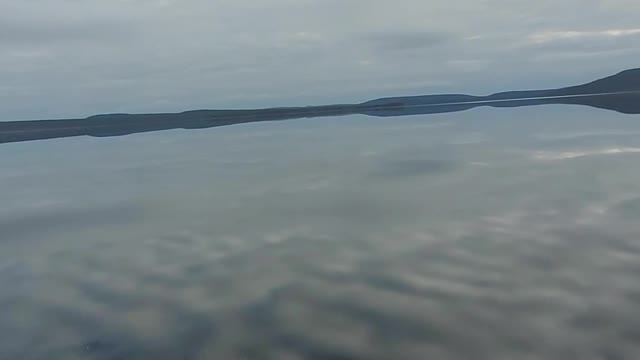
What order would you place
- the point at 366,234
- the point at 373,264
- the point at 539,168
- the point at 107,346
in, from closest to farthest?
the point at 107,346
the point at 373,264
the point at 366,234
the point at 539,168

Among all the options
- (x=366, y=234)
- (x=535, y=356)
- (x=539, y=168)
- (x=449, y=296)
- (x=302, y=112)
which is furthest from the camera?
(x=302, y=112)

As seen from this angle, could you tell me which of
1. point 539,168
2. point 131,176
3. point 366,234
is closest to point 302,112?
point 131,176

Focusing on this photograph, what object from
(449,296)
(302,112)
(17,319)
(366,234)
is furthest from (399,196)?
(302,112)

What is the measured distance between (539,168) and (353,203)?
11799mm

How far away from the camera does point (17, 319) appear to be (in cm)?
1366

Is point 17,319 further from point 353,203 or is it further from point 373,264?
point 353,203

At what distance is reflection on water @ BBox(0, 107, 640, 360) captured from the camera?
1144 cm

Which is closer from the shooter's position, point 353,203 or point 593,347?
point 593,347

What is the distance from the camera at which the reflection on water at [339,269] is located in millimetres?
11438

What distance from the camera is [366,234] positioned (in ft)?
64.1

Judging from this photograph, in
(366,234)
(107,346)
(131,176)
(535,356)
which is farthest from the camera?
(131,176)

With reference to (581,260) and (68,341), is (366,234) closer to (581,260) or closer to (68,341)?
(581,260)

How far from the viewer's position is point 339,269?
15.8 metres

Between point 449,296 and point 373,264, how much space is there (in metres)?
3.08
